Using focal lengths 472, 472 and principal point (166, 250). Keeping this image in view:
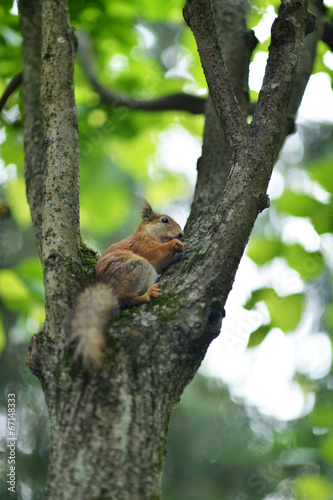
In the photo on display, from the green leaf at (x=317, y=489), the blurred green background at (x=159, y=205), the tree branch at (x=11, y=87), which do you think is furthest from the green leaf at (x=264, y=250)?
the tree branch at (x=11, y=87)

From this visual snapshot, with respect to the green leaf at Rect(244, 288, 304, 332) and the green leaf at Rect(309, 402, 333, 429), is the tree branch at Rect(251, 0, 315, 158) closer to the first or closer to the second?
the green leaf at Rect(244, 288, 304, 332)

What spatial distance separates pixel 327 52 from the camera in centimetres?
353

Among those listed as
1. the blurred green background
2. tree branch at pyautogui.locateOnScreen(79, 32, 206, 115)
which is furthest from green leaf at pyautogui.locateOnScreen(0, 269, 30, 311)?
tree branch at pyautogui.locateOnScreen(79, 32, 206, 115)

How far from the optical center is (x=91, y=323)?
61.7 inches

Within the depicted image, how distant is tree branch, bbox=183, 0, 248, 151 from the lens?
1984 millimetres

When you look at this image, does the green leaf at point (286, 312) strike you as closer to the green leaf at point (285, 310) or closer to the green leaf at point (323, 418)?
the green leaf at point (285, 310)

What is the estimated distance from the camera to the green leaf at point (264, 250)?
2.48 m

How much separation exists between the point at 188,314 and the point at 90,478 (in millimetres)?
584

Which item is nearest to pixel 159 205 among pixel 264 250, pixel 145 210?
pixel 145 210

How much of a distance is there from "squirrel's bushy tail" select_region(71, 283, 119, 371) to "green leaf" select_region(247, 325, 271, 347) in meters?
0.82

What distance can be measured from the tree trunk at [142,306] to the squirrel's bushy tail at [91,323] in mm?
36

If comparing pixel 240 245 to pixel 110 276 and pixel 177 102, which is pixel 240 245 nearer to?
pixel 110 276

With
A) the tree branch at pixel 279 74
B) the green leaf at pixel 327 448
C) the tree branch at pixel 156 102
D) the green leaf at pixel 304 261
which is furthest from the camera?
the tree branch at pixel 156 102

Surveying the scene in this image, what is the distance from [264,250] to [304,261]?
0.70ft
